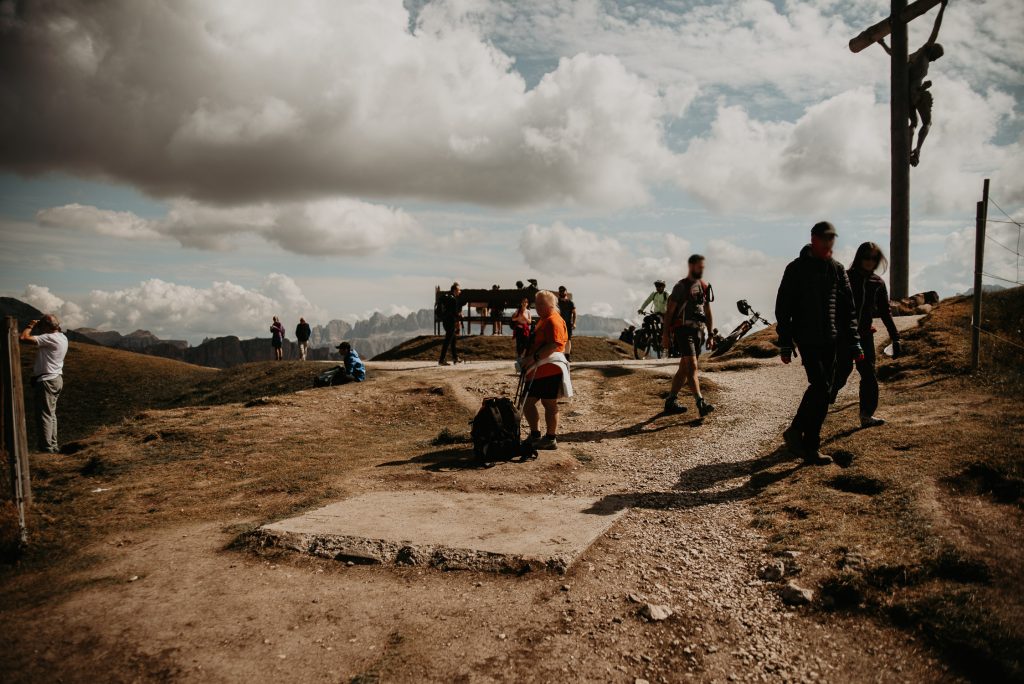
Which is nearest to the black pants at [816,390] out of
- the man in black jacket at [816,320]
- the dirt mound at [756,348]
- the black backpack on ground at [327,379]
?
the man in black jacket at [816,320]

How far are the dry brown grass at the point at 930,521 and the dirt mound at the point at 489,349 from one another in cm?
1735

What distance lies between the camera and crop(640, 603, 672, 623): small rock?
4.02 m

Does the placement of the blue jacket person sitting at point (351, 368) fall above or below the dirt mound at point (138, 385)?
above

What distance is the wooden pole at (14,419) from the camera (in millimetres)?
6422

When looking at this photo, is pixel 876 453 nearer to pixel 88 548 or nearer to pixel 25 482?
pixel 88 548

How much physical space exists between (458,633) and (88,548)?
426cm

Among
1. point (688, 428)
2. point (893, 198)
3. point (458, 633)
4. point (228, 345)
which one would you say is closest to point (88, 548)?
point (458, 633)

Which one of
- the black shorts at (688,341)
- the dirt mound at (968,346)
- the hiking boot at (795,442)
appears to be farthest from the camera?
the black shorts at (688,341)

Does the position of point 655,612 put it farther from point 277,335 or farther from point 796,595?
point 277,335

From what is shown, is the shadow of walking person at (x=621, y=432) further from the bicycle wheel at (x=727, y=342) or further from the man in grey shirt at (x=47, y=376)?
the bicycle wheel at (x=727, y=342)

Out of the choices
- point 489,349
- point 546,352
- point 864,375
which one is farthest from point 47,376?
point 489,349

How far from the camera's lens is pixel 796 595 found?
4094mm

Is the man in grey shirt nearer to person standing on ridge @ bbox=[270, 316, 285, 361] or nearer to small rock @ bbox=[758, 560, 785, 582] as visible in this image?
small rock @ bbox=[758, 560, 785, 582]

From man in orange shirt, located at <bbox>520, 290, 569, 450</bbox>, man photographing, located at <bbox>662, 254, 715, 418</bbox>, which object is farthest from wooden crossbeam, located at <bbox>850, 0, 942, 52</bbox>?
man in orange shirt, located at <bbox>520, 290, 569, 450</bbox>
